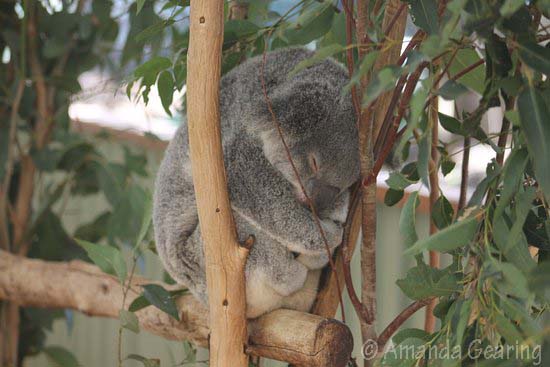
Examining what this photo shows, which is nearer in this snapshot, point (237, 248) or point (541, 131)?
point (541, 131)

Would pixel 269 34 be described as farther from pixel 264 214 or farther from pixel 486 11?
pixel 486 11

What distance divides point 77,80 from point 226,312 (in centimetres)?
204

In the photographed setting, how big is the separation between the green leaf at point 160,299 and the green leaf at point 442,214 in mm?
755

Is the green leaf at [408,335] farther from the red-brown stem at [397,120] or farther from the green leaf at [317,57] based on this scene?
the green leaf at [317,57]

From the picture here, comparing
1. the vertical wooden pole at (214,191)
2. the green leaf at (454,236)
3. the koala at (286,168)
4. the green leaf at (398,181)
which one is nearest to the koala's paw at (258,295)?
the koala at (286,168)

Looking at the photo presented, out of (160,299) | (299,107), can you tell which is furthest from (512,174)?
(160,299)

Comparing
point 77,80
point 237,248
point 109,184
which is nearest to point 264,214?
point 237,248

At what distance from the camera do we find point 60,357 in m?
3.08

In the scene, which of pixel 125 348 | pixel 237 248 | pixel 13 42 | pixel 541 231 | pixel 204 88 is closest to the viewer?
pixel 541 231

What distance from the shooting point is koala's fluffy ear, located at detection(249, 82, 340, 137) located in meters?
1.51

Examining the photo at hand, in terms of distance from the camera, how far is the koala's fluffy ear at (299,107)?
1.51 m

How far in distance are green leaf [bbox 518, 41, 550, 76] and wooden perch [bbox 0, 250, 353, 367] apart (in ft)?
2.43

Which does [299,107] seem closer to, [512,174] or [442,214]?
[442,214]

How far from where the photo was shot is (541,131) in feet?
2.49
